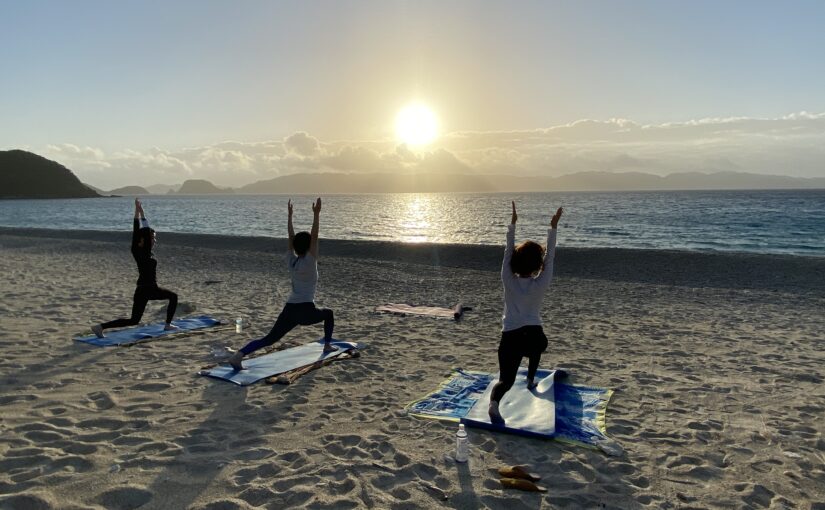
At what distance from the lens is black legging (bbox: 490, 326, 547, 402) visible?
5.10 metres

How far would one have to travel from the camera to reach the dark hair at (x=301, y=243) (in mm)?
6926

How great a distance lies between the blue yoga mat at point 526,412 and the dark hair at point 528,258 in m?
1.52

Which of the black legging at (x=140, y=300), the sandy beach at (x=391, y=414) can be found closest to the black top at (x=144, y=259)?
the black legging at (x=140, y=300)

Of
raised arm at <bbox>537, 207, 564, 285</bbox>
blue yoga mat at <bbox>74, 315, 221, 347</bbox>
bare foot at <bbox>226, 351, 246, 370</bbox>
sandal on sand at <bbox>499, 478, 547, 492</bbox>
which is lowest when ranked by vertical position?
sandal on sand at <bbox>499, 478, 547, 492</bbox>

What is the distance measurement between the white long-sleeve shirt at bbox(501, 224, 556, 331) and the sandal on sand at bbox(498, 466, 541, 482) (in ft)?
4.24

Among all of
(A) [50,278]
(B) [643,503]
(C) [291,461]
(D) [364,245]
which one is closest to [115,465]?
(C) [291,461]

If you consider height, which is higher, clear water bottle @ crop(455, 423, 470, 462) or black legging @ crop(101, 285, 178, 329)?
black legging @ crop(101, 285, 178, 329)

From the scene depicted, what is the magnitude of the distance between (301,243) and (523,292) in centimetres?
321

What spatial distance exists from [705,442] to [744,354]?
3.89 metres

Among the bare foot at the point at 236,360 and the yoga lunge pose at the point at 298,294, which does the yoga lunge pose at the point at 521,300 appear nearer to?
the yoga lunge pose at the point at 298,294

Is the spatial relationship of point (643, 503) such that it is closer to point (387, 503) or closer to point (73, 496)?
point (387, 503)

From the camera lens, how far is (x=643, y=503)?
3979mm

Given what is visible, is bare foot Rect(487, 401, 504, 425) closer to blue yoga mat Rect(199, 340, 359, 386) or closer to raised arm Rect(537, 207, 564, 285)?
raised arm Rect(537, 207, 564, 285)

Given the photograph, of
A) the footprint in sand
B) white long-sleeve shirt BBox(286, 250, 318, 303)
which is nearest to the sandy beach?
the footprint in sand
